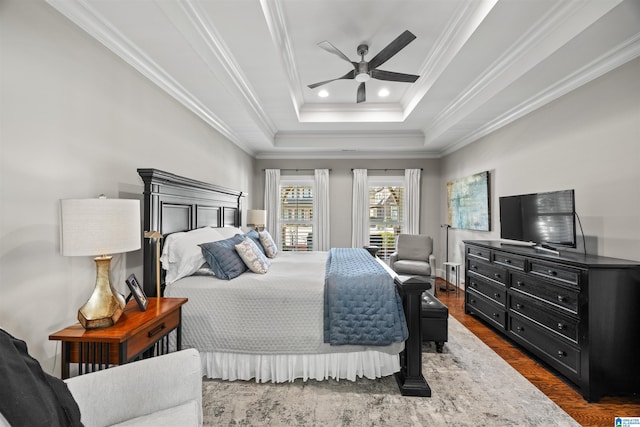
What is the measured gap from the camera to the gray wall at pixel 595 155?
2262 millimetres

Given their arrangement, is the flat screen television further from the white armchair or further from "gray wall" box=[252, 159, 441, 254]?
the white armchair

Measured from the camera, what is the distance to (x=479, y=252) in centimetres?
346

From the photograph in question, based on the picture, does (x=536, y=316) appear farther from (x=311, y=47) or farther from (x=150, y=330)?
(x=311, y=47)

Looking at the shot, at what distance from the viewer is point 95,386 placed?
1168mm

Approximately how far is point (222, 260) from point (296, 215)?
369 cm

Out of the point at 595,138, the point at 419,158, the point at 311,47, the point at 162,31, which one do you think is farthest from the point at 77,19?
the point at 419,158

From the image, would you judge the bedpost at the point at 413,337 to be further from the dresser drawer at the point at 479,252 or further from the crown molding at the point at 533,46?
the crown molding at the point at 533,46

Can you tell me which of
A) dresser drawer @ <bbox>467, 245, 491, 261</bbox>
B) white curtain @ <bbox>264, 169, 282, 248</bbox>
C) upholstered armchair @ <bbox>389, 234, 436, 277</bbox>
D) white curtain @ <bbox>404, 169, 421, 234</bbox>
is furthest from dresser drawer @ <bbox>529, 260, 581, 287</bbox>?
white curtain @ <bbox>264, 169, 282, 248</bbox>

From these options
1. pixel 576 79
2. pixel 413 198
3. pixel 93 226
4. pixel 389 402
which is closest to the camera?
pixel 93 226

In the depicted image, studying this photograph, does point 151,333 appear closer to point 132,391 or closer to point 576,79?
point 132,391

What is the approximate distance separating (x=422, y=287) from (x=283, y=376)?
4.21 ft

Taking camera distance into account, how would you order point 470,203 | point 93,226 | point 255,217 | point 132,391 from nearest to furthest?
1. point 132,391
2. point 93,226
3. point 470,203
4. point 255,217

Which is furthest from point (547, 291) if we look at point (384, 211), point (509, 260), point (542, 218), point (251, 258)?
point (384, 211)

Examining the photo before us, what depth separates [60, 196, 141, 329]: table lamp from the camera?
4.47 ft
